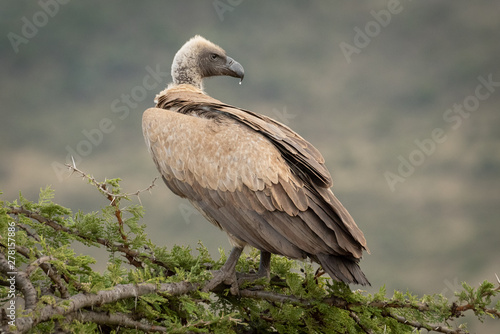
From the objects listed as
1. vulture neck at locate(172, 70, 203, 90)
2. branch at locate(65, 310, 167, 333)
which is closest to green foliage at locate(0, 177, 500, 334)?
branch at locate(65, 310, 167, 333)

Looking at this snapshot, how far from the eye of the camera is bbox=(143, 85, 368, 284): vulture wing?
10.7 ft

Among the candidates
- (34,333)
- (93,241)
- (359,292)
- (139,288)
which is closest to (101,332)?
(139,288)

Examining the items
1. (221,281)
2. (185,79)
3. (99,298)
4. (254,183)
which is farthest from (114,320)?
(185,79)

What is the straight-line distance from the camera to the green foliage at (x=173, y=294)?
253 centimetres

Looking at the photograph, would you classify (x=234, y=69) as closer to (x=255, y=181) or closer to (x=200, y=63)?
(x=200, y=63)

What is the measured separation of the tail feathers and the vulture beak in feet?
6.73

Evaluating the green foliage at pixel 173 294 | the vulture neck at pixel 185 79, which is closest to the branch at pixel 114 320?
the green foliage at pixel 173 294

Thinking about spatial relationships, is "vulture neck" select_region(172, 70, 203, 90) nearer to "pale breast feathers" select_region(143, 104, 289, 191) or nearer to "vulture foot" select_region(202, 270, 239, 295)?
"pale breast feathers" select_region(143, 104, 289, 191)

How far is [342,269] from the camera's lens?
3.15 metres

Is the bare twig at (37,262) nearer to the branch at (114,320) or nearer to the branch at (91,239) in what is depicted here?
the branch at (114,320)

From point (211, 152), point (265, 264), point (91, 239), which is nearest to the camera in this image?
point (91, 239)

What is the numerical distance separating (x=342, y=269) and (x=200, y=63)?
237 cm

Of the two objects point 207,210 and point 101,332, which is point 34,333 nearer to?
point 101,332

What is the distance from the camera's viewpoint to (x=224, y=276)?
11.3 ft
